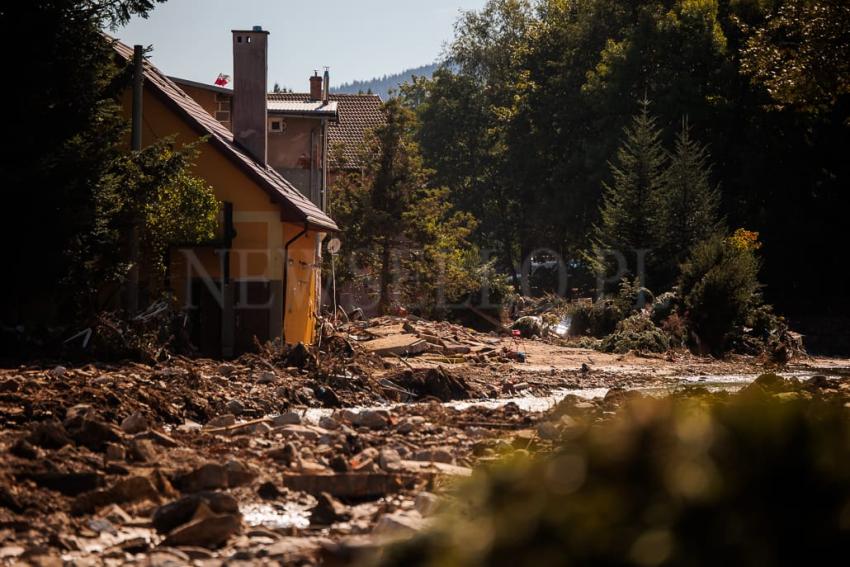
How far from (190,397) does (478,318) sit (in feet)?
96.6

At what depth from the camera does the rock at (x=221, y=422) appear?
48.1 feet

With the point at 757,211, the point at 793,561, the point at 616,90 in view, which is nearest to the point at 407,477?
the point at 793,561

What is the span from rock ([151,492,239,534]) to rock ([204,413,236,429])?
5.64 metres

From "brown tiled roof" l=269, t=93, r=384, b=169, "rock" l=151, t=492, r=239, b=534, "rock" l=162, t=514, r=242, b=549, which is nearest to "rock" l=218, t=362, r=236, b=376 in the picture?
"rock" l=151, t=492, r=239, b=534

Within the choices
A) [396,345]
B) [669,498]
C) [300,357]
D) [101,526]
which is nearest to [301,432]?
[101,526]

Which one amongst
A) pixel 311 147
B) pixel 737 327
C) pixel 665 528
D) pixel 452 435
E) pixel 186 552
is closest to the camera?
pixel 665 528

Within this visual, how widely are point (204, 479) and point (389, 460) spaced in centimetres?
190

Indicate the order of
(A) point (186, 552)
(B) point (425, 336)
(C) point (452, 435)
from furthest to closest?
(B) point (425, 336)
(C) point (452, 435)
(A) point (186, 552)

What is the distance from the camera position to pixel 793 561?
3.52m

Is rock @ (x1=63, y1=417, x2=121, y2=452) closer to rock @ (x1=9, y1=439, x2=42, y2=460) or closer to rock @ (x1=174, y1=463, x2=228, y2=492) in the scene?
rock @ (x1=9, y1=439, x2=42, y2=460)

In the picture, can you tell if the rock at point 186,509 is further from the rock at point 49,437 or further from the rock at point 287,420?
the rock at point 287,420

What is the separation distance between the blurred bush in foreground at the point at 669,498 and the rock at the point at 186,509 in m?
4.92

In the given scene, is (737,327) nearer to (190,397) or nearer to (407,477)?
(190,397)

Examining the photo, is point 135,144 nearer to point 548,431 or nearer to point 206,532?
point 548,431
